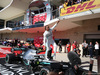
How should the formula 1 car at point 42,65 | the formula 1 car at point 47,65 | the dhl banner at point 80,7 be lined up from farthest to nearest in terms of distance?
1. the dhl banner at point 80,7
2. the formula 1 car at point 42,65
3. the formula 1 car at point 47,65

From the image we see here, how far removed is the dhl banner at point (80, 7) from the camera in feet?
21.1

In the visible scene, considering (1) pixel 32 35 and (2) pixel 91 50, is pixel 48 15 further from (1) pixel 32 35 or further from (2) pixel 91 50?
(2) pixel 91 50

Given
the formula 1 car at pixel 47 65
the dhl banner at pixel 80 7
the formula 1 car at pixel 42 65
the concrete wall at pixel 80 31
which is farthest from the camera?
the concrete wall at pixel 80 31

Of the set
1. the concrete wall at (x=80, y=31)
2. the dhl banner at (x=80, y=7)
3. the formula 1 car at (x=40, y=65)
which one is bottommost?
the formula 1 car at (x=40, y=65)

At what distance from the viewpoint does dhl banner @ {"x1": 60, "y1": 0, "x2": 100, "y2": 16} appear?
642 cm

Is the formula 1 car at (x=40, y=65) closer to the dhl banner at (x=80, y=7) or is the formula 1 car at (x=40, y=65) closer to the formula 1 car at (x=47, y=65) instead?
the formula 1 car at (x=47, y=65)

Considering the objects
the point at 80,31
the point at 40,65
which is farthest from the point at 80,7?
the point at 40,65

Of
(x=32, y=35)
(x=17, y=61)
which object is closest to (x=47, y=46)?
(x=17, y=61)

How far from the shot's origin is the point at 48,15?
1404 centimetres

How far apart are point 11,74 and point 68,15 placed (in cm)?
635

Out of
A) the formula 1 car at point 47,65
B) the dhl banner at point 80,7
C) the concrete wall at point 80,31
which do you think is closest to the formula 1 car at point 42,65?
the formula 1 car at point 47,65

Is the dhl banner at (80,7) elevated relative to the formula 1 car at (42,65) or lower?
elevated

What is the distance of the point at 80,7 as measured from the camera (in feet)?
24.1

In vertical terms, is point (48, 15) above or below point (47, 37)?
above
